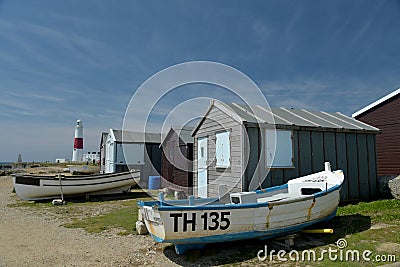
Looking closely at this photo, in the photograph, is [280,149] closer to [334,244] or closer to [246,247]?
[334,244]

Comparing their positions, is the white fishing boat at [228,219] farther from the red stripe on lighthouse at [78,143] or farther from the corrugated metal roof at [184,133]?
the red stripe on lighthouse at [78,143]

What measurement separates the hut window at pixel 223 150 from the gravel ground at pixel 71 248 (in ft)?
16.0

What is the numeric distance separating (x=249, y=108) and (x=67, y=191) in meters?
10.6

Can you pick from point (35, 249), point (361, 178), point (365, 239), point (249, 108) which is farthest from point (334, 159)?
point (35, 249)

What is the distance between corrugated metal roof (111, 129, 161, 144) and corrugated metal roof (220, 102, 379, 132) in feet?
44.0

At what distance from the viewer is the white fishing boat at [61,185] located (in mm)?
14945

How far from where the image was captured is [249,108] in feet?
41.7

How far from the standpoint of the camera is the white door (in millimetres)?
13516

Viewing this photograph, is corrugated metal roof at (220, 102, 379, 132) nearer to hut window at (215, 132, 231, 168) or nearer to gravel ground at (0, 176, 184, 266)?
hut window at (215, 132, 231, 168)

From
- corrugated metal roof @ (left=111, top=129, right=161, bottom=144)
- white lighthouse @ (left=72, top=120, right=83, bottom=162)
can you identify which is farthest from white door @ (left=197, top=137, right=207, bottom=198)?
white lighthouse @ (left=72, top=120, right=83, bottom=162)

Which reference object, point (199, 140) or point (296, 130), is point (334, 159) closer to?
point (296, 130)

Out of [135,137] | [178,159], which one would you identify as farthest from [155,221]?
[135,137]

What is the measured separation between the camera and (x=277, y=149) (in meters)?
11.0

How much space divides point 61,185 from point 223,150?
9122 millimetres
